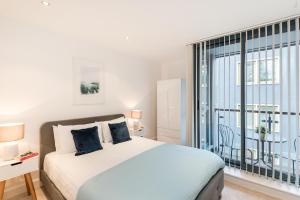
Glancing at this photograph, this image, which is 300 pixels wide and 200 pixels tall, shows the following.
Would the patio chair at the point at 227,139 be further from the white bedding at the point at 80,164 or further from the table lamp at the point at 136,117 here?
the table lamp at the point at 136,117

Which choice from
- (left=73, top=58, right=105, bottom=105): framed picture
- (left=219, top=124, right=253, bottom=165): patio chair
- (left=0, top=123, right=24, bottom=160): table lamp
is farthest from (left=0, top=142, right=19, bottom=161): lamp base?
(left=219, top=124, right=253, bottom=165): patio chair

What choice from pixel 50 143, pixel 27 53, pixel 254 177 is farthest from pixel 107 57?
pixel 254 177

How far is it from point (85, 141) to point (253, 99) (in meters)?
2.81

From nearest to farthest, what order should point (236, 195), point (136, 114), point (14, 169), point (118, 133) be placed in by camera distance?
point (14, 169)
point (236, 195)
point (118, 133)
point (136, 114)

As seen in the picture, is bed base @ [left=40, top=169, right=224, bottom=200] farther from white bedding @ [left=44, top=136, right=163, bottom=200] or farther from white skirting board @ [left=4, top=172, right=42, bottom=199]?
white skirting board @ [left=4, top=172, right=42, bottom=199]

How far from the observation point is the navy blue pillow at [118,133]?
3014mm

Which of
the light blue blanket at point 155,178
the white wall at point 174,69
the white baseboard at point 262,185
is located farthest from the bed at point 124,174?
the white wall at point 174,69

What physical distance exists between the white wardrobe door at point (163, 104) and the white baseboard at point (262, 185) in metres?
1.83

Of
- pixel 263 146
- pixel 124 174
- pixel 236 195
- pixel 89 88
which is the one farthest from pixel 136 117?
pixel 263 146

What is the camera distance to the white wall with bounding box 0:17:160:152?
2334 millimetres

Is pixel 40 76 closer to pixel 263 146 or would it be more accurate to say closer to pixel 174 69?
pixel 174 69

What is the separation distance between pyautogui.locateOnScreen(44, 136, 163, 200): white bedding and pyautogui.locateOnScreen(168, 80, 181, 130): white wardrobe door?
4.28 ft

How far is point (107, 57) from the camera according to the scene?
3639 millimetres

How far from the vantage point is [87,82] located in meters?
3.26
